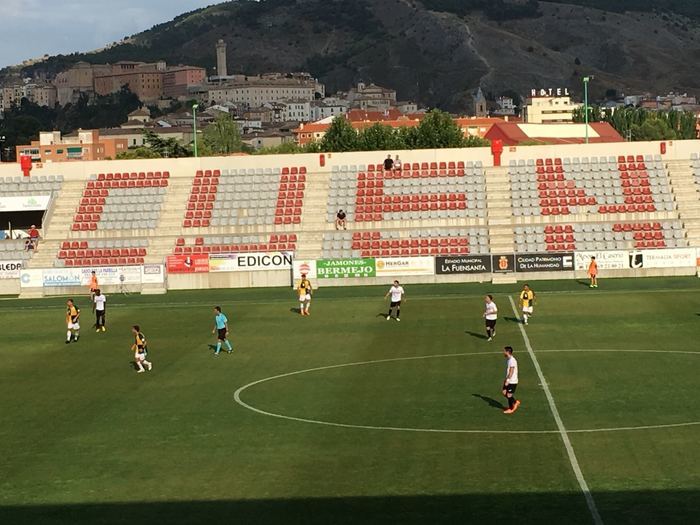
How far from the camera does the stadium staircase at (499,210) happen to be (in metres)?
73.6

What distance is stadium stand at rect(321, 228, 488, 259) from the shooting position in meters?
73.9

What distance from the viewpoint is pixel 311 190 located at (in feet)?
270

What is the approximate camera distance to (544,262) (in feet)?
227

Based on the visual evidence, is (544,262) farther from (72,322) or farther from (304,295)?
(72,322)

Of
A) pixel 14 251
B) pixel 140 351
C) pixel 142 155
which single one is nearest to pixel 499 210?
pixel 14 251

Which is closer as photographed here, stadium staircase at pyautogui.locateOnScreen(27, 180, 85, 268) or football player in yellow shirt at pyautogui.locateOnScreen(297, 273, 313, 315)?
football player in yellow shirt at pyautogui.locateOnScreen(297, 273, 313, 315)

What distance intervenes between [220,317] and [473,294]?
20.1 metres

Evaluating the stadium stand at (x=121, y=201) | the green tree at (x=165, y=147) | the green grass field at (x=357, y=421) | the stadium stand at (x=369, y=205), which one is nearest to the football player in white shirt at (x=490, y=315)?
the green grass field at (x=357, y=421)

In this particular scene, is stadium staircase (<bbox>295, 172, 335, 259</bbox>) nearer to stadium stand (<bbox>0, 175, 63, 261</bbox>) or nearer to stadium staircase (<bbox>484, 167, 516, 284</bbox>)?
stadium staircase (<bbox>484, 167, 516, 284</bbox>)

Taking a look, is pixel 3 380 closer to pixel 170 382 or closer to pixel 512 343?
pixel 170 382

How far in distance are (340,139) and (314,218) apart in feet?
275

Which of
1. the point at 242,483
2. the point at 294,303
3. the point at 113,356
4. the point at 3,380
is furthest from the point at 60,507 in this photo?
the point at 294,303

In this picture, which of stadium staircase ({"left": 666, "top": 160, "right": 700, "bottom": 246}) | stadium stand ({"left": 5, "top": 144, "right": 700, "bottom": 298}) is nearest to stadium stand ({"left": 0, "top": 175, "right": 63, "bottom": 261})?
stadium stand ({"left": 5, "top": 144, "right": 700, "bottom": 298})

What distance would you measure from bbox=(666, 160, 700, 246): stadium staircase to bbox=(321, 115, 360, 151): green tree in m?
82.9
